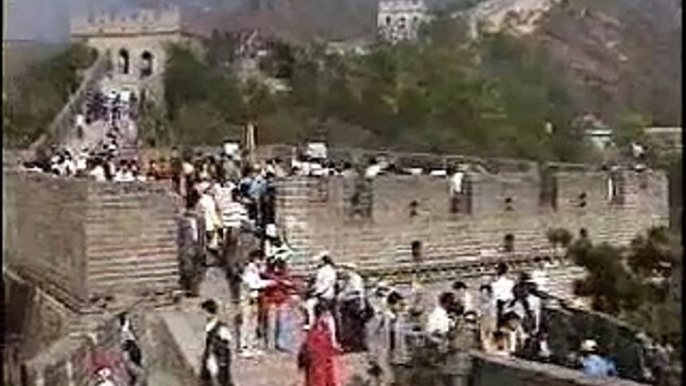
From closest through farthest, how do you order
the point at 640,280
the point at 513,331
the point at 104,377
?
the point at 640,280
the point at 513,331
the point at 104,377

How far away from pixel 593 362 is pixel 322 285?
547 mm

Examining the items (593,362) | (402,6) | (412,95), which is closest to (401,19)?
(402,6)

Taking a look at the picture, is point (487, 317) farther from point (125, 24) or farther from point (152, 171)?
point (125, 24)

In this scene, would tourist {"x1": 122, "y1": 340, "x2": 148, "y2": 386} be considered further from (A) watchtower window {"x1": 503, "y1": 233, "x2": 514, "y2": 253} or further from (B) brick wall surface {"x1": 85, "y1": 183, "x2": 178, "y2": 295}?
(A) watchtower window {"x1": 503, "y1": 233, "x2": 514, "y2": 253}

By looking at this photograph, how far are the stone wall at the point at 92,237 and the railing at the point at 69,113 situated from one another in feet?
0.22

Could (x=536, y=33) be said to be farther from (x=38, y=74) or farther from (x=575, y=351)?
(x=38, y=74)

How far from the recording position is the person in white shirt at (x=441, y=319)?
407 cm

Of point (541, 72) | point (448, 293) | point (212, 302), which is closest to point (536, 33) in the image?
point (541, 72)

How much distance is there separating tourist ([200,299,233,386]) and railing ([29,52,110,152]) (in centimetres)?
Result: 45

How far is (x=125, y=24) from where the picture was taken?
4172 millimetres

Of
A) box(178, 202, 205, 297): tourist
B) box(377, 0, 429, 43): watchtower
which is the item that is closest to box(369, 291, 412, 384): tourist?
box(178, 202, 205, 297): tourist

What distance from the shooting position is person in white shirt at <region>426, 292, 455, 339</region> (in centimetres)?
407

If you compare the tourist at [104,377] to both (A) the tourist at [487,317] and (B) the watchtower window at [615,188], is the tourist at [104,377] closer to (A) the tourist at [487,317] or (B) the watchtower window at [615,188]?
(A) the tourist at [487,317]

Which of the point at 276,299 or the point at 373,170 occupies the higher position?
the point at 373,170
